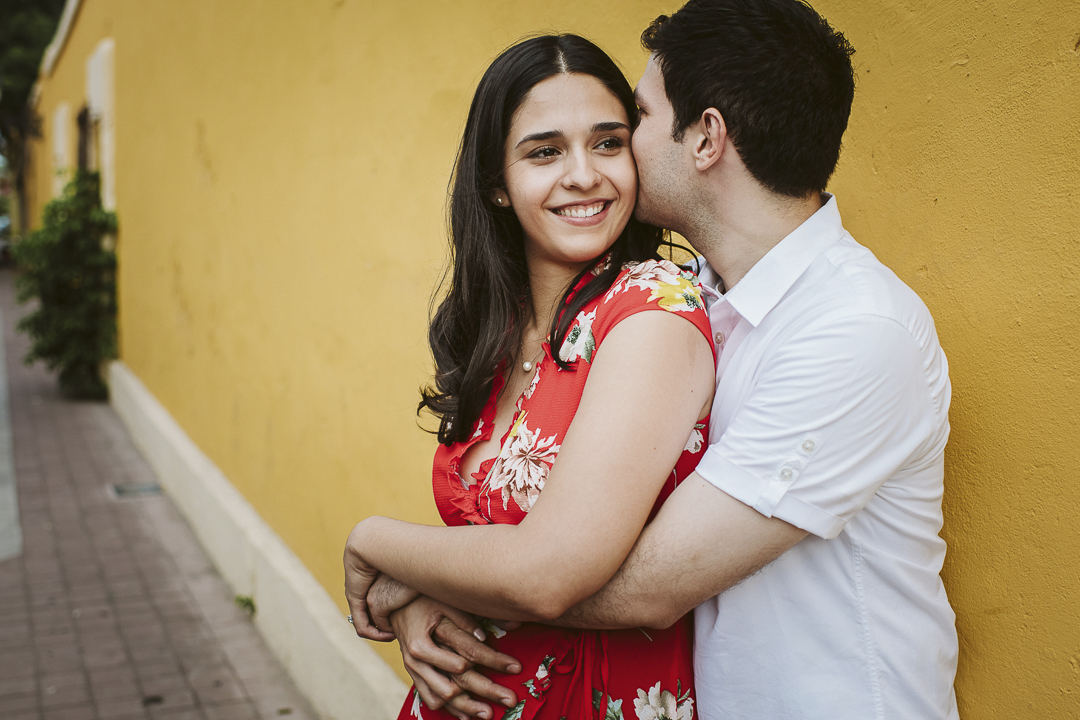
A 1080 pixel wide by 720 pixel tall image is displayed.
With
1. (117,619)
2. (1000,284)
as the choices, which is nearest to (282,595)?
(117,619)

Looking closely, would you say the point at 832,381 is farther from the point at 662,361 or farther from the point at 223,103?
the point at 223,103

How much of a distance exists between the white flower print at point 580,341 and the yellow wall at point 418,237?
0.64 m

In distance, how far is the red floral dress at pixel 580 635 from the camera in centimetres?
150

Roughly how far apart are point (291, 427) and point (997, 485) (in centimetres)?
367

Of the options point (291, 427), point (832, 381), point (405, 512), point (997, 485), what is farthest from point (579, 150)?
point (291, 427)

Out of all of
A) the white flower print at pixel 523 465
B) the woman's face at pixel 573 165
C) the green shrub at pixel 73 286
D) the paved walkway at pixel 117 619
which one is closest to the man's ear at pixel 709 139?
the woman's face at pixel 573 165

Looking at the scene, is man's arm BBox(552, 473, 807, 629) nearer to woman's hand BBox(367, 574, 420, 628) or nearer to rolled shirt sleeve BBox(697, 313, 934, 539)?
rolled shirt sleeve BBox(697, 313, 934, 539)

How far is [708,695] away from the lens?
1.45 m

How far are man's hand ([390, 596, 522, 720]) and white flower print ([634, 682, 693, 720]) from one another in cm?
24

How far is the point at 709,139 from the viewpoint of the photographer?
60.7 inches

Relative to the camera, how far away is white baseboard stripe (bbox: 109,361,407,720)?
333cm

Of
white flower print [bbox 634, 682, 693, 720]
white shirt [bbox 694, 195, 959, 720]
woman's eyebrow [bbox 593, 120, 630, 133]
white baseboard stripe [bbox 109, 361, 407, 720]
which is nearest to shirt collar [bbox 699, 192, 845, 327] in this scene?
white shirt [bbox 694, 195, 959, 720]

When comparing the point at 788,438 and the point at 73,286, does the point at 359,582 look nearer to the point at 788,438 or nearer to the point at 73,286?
the point at 788,438

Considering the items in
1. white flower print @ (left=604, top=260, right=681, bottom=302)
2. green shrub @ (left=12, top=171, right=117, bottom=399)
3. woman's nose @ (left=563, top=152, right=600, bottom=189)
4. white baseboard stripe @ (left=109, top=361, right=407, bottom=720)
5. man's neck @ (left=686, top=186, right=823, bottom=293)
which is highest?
woman's nose @ (left=563, top=152, right=600, bottom=189)
